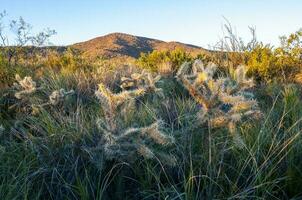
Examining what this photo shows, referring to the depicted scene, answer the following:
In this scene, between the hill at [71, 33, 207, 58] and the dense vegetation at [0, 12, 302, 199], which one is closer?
the dense vegetation at [0, 12, 302, 199]

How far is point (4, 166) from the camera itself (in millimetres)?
2898

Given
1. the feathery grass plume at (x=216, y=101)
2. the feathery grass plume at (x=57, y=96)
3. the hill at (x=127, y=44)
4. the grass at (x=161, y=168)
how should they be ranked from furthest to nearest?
1. the hill at (x=127, y=44)
2. the feathery grass plume at (x=57, y=96)
3. the feathery grass plume at (x=216, y=101)
4. the grass at (x=161, y=168)

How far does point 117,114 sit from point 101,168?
1.83ft

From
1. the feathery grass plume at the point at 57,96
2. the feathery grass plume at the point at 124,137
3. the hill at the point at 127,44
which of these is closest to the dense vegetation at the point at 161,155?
the feathery grass plume at the point at 124,137

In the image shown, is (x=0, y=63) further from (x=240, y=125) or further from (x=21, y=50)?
(x=240, y=125)

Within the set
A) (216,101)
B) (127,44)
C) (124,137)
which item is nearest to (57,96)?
(124,137)

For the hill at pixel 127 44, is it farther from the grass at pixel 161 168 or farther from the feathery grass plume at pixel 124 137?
the feathery grass plume at pixel 124 137

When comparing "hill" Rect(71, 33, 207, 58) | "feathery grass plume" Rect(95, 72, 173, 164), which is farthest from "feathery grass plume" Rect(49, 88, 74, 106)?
"hill" Rect(71, 33, 207, 58)

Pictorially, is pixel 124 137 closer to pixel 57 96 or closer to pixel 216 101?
pixel 216 101

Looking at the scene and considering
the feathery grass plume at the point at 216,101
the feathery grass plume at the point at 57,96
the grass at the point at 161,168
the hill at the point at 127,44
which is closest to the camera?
the grass at the point at 161,168

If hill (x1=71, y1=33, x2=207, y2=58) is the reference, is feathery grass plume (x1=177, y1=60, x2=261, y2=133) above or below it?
above

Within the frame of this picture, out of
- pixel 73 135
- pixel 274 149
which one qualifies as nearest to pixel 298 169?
pixel 274 149

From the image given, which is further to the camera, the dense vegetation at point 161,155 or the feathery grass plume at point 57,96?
the feathery grass plume at point 57,96

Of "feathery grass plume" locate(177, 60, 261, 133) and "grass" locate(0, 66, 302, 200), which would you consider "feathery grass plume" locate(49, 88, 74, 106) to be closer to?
"grass" locate(0, 66, 302, 200)
